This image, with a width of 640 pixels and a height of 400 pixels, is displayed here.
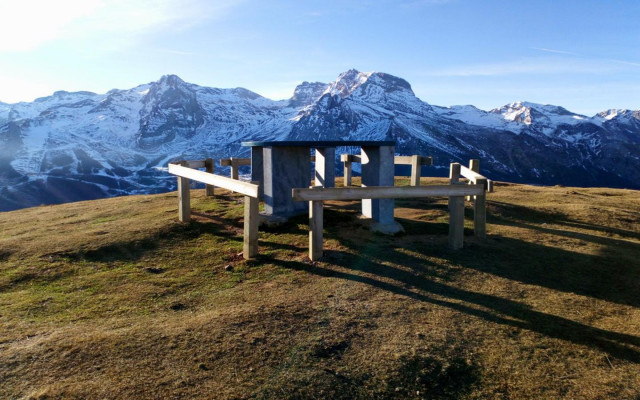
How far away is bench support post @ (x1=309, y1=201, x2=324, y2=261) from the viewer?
937 centimetres

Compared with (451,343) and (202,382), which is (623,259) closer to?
(451,343)

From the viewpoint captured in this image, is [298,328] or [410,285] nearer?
[298,328]

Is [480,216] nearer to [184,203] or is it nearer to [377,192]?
[377,192]

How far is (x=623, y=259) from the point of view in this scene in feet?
33.5

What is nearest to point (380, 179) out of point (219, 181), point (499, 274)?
point (499, 274)

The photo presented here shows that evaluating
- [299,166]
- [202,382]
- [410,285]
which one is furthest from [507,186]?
[202,382]

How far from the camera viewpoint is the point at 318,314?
7.01m

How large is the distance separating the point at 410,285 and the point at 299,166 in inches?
238

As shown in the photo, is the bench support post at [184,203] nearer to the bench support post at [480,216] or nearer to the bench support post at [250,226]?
the bench support post at [250,226]

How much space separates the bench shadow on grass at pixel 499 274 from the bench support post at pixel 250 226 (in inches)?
25.4

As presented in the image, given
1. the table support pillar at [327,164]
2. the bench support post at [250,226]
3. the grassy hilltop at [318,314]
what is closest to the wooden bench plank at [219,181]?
the bench support post at [250,226]

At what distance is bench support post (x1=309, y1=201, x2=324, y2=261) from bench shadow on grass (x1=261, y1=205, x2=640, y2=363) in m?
0.28

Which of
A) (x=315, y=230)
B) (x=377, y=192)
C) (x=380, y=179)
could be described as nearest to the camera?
(x=315, y=230)

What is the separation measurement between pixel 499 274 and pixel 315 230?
162 inches
